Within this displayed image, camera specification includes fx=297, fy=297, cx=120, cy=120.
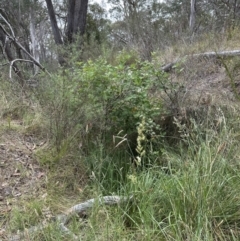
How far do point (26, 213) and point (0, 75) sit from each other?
11.2ft

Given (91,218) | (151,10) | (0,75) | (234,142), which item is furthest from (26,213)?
(151,10)

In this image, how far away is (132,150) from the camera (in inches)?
137

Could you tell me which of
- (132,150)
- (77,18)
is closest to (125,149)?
(132,150)

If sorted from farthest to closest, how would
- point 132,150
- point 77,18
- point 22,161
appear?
point 77,18 < point 132,150 < point 22,161

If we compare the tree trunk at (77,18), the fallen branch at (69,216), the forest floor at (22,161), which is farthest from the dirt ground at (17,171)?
the tree trunk at (77,18)

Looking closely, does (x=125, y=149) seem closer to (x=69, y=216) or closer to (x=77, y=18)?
(x=69, y=216)

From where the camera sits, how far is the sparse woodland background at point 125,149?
6.42 feet

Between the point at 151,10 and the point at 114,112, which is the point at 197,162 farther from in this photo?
the point at 151,10

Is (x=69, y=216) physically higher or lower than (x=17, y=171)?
lower

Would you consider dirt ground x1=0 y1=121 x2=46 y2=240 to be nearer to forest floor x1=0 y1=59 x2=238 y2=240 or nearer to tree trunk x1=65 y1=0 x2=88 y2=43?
forest floor x1=0 y1=59 x2=238 y2=240

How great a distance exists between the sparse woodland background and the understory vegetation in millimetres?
11

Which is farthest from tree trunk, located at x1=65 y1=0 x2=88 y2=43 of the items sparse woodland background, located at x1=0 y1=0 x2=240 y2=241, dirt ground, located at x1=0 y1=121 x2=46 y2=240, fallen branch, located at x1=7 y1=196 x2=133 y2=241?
fallen branch, located at x1=7 y1=196 x2=133 y2=241

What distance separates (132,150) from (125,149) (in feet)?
0.62

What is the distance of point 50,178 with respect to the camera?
286 cm
